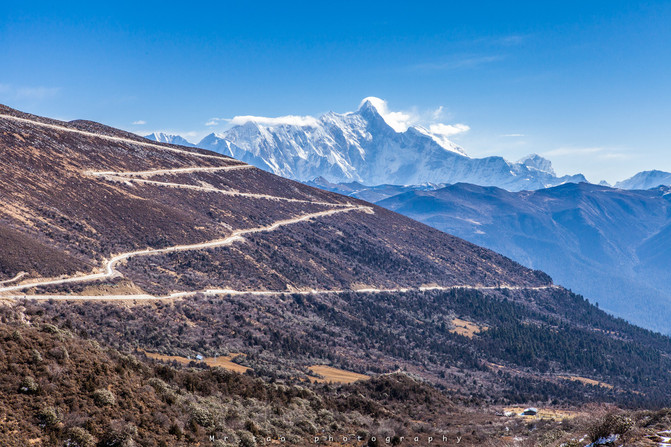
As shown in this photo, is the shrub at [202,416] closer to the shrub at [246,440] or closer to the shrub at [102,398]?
the shrub at [246,440]

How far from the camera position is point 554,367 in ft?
322

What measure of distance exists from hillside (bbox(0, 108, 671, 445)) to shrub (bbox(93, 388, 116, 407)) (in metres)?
0.08

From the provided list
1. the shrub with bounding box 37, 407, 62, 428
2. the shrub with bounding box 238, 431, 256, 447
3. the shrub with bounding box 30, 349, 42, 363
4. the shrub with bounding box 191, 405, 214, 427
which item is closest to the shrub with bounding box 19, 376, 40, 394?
the shrub with bounding box 37, 407, 62, 428

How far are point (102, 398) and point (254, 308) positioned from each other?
51.8 meters

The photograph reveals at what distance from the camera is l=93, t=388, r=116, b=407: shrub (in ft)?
63.4

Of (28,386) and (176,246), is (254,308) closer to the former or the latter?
(176,246)

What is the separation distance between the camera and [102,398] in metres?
19.4

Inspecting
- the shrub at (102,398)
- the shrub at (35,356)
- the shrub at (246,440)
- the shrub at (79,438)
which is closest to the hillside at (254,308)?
the shrub at (102,398)

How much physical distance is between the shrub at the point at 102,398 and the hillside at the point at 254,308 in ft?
0.27

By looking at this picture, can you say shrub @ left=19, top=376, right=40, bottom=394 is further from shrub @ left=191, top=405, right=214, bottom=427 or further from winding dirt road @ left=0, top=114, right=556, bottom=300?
winding dirt road @ left=0, top=114, right=556, bottom=300

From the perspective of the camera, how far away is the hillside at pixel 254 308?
2488 cm

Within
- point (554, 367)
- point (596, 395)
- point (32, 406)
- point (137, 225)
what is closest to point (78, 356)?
point (32, 406)

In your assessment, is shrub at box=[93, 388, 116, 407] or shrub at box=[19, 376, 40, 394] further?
shrub at box=[93, 388, 116, 407]

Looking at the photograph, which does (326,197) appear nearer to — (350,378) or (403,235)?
(403,235)
